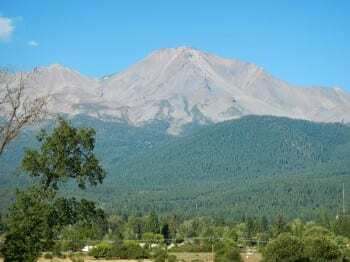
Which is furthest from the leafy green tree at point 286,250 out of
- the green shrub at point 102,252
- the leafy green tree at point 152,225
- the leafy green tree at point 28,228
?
the leafy green tree at point 152,225

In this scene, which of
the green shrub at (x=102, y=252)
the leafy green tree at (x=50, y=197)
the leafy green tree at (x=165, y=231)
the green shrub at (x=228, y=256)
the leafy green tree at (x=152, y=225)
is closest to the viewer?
the leafy green tree at (x=50, y=197)

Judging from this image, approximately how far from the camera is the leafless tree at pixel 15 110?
3456 centimetres

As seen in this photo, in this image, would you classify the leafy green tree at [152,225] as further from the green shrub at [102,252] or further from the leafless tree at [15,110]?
the leafless tree at [15,110]

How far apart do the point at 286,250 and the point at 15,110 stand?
3725cm

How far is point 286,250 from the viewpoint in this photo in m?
65.8

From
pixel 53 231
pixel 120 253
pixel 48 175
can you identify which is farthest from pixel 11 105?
pixel 120 253

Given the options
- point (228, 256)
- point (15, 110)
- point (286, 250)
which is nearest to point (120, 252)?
point (228, 256)

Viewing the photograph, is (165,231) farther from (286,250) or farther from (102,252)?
(286,250)

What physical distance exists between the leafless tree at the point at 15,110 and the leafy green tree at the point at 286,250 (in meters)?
35.7

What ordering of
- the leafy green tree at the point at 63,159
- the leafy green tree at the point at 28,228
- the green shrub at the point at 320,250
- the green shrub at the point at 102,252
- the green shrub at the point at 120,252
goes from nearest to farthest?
the leafy green tree at the point at 28,228 < the leafy green tree at the point at 63,159 < the green shrub at the point at 320,250 < the green shrub at the point at 120,252 < the green shrub at the point at 102,252

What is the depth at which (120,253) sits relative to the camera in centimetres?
10025

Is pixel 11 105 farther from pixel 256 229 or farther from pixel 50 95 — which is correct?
pixel 256 229

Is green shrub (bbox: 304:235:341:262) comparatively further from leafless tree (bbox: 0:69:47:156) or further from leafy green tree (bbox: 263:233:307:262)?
leafless tree (bbox: 0:69:47:156)

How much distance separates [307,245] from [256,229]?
92.2 meters
